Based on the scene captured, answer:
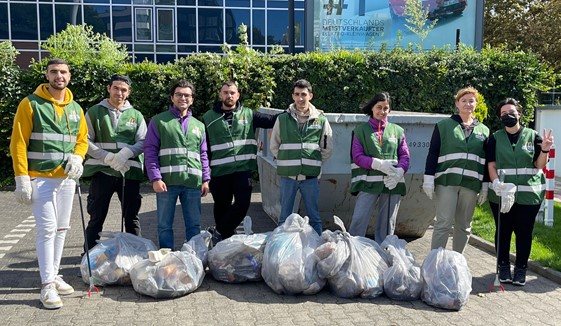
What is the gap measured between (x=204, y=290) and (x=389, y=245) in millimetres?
1627

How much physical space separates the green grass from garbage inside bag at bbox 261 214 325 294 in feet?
8.42

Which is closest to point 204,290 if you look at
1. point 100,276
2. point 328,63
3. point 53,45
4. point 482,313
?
point 100,276

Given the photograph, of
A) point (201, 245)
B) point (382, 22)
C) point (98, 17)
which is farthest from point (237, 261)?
point (98, 17)

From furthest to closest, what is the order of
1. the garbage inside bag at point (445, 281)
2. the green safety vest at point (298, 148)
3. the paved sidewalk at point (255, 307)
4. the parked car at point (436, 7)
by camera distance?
the parked car at point (436, 7), the green safety vest at point (298, 148), the garbage inside bag at point (445, 281), the paved sidewalk at point (255, 307)

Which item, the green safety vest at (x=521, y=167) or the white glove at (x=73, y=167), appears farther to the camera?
the green safety vest at (x=521, y=167)

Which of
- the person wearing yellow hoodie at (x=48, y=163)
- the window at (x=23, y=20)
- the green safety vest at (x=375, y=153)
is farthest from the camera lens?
the window at (x=23, y=20)

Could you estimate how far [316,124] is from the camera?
18.0 ft

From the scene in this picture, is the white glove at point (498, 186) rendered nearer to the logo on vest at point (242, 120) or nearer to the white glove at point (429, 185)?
the white glove at point (429, 185)

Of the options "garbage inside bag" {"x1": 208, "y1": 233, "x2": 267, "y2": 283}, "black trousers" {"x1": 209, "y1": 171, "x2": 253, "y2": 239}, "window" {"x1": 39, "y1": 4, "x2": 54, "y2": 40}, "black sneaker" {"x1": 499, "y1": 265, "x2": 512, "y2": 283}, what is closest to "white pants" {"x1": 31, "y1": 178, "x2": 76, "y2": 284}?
"garbage inside bag" {"x1": 208, "y1": 233, "x2": 267, "y2": 283}

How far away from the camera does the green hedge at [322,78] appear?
1108 cm

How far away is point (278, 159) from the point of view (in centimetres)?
550

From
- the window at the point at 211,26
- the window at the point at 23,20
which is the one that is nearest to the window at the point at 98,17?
the window at the point at 23,20

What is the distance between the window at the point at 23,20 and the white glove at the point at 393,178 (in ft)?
67.0

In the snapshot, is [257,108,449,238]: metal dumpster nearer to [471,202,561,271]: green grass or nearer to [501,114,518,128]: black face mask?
[471,202,561,271]: green grass
